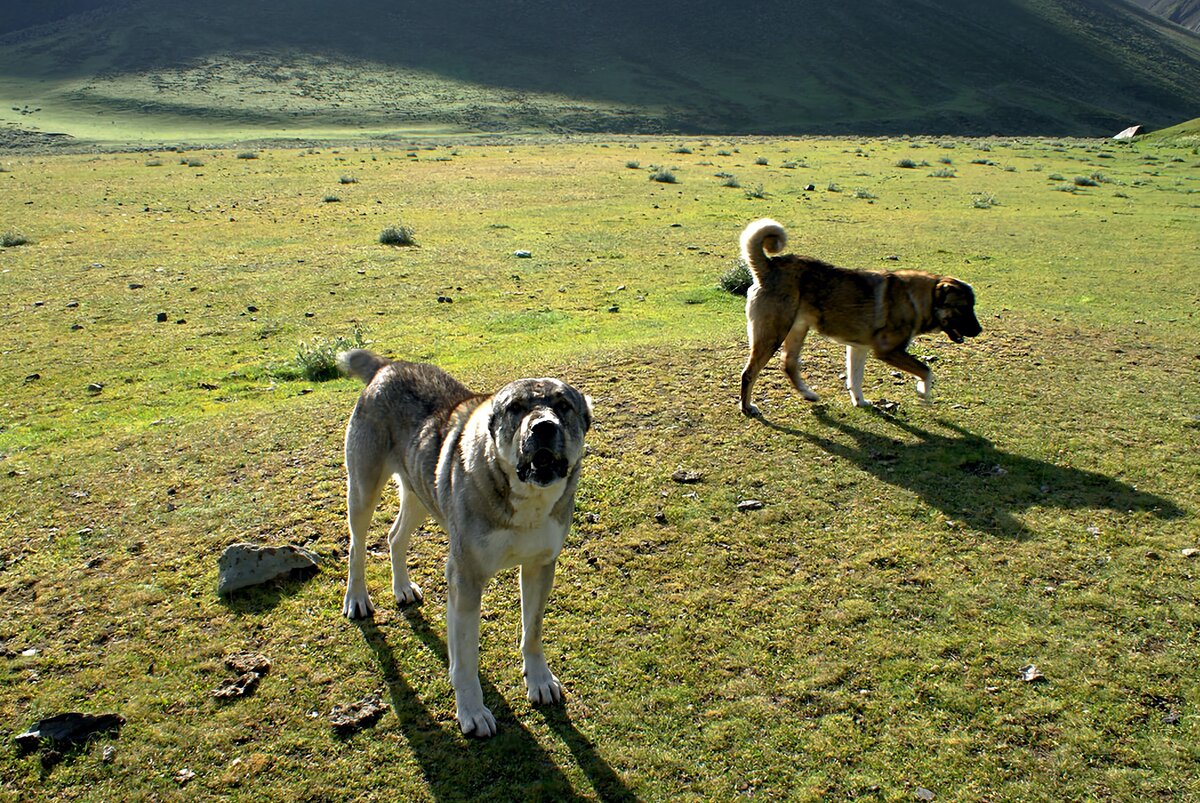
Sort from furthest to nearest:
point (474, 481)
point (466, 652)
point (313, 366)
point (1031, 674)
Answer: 1. point (313, 366)
2. point (1031, 674)
3. point (466, 652)
4. point (474, 481)

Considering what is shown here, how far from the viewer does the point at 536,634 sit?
4930mm

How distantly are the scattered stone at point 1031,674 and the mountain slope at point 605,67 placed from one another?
235 ft

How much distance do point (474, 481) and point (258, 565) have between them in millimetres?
2650

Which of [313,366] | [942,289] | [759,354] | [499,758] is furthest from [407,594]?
[942,289]

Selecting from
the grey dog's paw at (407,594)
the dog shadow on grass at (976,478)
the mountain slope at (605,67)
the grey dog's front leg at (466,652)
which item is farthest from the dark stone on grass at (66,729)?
the mountain slope at (605,67)

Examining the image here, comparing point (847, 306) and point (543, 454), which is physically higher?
point (543, 454)

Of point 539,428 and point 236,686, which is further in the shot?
point 236,686

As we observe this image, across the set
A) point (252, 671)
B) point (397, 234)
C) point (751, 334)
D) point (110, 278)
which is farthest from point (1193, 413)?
point (110, 278)

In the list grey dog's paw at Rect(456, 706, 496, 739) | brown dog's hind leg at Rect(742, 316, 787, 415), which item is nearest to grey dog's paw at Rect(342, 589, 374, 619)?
grey dog's paw at Rect(456, 706, 496, 739)

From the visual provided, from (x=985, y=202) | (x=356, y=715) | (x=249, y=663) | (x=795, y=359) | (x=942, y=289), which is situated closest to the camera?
(x=356, y=715)

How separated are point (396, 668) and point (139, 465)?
14.6 ft

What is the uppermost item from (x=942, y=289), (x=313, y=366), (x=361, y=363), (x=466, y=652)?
(x=942, y=289)

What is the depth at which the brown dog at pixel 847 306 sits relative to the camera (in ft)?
30.1

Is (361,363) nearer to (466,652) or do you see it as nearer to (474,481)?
(474,481)
